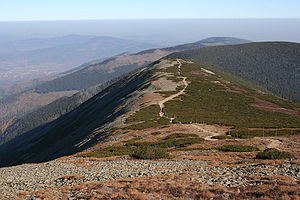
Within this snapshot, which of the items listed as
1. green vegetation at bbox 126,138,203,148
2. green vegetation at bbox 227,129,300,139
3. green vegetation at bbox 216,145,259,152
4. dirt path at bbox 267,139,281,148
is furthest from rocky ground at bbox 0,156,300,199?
green vegetation at bbox 227,129,300,139

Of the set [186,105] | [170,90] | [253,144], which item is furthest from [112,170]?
[170,90]

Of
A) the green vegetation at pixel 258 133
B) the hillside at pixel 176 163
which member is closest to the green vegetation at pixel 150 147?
the hillside at pixel 176 163

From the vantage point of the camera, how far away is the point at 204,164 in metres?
30.4

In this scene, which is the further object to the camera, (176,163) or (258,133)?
(258,133)

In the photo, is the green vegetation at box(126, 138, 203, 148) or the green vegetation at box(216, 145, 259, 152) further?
the green vegetation at box(126, 138, 203, 148)

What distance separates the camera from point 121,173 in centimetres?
2853

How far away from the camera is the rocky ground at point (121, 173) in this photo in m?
22.6

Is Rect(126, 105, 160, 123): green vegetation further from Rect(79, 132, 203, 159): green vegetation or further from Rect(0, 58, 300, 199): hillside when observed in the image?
Rect(79, 132, 203, 159): green vegetation

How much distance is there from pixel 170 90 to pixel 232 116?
34938 millimetres

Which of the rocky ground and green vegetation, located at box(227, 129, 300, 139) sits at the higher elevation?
the rocky ground

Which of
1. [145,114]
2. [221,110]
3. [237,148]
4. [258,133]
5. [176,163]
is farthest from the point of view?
[221,110]

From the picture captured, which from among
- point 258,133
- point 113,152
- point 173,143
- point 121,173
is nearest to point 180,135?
point 173,143

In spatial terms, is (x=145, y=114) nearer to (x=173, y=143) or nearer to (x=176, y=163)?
(x=173, y=143)

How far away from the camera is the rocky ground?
22.6m
